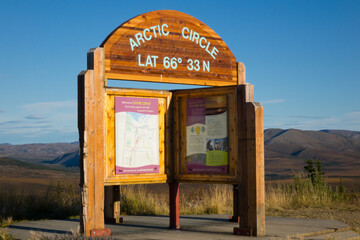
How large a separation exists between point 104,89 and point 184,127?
6.39ft

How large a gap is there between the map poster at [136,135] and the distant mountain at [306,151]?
4819 cm

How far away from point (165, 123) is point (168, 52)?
1460mm

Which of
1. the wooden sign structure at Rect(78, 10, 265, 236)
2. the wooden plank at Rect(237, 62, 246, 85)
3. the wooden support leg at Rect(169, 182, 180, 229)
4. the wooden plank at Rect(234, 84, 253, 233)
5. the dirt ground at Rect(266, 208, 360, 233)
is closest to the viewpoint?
the wooden sign structure at Rect(78, 10, 265, 236)

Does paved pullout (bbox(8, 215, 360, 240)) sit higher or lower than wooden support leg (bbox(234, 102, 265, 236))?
lower

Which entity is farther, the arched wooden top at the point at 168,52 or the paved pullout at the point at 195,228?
the arched wooden top at the point at 168,52

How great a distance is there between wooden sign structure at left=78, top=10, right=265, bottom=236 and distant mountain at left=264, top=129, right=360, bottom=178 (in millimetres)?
47772

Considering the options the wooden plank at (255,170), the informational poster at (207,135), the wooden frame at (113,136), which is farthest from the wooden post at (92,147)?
the wooden plank at (255,170)

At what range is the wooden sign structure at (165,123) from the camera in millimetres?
9578

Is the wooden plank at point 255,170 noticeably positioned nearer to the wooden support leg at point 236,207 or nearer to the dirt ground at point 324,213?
the wooden support leg at point 236,207

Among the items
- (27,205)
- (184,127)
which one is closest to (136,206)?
(27,205)

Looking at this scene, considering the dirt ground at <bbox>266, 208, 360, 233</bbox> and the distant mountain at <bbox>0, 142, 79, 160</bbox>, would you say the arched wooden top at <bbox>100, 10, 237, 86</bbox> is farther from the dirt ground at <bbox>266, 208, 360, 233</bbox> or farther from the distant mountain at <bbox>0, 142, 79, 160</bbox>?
the distant mountain at <bbox>0, 142, 79, 160</bbox>

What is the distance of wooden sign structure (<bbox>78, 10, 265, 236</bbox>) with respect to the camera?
9578 mm

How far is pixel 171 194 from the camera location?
35.2ft

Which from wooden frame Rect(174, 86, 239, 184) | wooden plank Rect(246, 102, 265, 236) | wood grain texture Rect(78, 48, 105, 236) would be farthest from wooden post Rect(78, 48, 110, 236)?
wooden plank Rect(246, 102, 265, 236)
